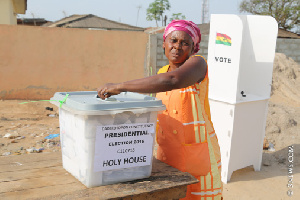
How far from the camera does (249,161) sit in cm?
447

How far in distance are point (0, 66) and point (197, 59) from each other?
7.69 meters

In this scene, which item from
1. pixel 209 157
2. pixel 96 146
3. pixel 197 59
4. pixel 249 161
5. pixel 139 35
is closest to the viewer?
pixel 96 146

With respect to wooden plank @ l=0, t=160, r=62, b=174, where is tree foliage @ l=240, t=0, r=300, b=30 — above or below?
above

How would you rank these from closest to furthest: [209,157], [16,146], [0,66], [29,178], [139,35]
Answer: [29,178] < [209,157] < [16,146] < [0,66] < [139,35]

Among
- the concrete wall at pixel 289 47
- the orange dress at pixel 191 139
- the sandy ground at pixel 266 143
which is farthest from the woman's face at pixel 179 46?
the concrete wall at pixel 289 47

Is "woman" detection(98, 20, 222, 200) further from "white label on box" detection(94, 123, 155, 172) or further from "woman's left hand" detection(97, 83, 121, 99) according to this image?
"woman's left hand" detection(97, 83, 121, 99)

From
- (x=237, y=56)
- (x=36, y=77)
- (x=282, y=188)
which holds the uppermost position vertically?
(x=237, y=56)

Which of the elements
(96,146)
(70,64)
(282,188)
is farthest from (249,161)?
(70,64)

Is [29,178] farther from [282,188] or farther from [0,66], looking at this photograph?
[0,66]

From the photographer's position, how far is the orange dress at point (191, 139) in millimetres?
1655

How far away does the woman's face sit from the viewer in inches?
65.5

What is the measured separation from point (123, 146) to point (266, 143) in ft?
15.4

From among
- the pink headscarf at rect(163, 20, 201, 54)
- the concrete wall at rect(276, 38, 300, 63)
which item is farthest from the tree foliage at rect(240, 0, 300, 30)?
the pink headscarf at rect(163, 20, 201, 54)

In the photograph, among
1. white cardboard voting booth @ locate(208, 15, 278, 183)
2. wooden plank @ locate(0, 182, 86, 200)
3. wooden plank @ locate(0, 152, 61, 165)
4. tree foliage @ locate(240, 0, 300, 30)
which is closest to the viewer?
wooden plank @ locate(0, 182, 86, 200)
